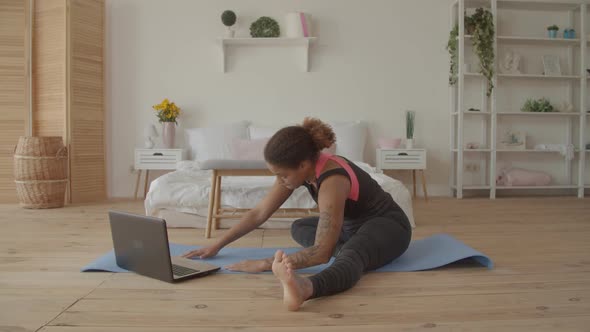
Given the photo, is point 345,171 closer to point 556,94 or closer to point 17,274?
point 17,274

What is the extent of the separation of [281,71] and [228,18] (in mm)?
772

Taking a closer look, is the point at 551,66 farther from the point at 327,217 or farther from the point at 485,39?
the point at 327,217

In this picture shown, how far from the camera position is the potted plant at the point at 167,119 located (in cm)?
475

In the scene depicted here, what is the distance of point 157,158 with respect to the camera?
15.2ft

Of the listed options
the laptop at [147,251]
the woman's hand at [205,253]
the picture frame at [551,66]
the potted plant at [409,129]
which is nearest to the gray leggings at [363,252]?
the woman's hand at [205,253]

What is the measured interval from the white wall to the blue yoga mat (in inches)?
111

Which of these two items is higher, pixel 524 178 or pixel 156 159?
pixel 156 159

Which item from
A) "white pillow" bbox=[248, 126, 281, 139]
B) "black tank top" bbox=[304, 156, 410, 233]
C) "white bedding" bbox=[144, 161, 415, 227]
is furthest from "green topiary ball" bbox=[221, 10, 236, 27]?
"black tank top" bbox=[304, 156, 410, 233]

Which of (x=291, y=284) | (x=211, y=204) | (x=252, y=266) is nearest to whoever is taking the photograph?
(x=291, y=284)

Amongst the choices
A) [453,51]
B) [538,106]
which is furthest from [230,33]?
[538,106]

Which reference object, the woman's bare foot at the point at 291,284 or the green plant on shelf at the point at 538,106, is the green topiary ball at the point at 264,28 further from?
the woman's bare foot at the point at 291,284

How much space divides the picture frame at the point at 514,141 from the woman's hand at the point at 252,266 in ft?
13.2

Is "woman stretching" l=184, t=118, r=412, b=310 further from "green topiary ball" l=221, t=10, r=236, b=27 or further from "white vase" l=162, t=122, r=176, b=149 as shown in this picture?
"green topiary ball" l=221, t=10, r=236, b=27

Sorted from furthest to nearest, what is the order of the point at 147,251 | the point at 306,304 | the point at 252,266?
the point at 252,266
the point at 147,251
the point at 306,304
